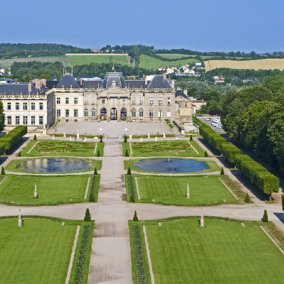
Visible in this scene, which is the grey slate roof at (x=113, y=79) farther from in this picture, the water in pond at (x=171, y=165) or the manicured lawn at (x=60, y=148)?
the water in pond at (x=171, y=165)

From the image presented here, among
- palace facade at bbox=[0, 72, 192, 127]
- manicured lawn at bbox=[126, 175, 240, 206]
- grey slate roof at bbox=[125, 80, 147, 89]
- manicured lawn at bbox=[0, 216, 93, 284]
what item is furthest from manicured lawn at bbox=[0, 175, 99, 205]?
grey slate roof at bbox=[125, 80, 147, 89]

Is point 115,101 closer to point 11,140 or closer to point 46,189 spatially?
point 11,140

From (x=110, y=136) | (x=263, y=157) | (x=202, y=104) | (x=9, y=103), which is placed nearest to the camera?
(x=263, y=157)

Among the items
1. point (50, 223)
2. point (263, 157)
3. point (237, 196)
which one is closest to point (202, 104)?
point (263, 157)

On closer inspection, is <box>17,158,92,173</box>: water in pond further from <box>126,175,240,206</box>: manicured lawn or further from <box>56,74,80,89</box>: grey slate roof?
<box>56,74,80,89</box>: grey slate roof

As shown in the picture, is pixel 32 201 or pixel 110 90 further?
pixel 110 90

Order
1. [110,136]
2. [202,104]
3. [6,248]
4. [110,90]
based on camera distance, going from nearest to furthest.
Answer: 1. [6,248]
2. [110,136]
3. [110,90]
4. [202,104]

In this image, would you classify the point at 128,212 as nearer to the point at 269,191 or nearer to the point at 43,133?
the point at 269,191
